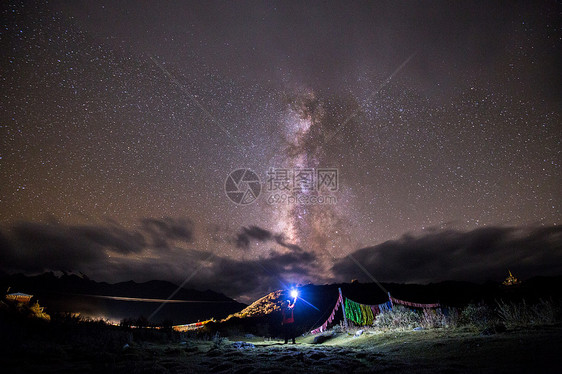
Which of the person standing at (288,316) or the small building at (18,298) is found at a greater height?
the small building at (18,298)

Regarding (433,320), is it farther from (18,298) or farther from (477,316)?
(18,298)

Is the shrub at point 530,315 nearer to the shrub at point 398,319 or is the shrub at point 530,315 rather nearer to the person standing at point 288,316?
the shrub at point 398,319

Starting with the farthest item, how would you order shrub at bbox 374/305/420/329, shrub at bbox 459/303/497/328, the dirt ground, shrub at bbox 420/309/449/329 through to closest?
shrub at bbox 374/305/420/329 < shrub at bbox 420/309/449/329 < shrub at bbox 459/303/497/328 < the dirt ground

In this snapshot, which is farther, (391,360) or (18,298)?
(18,298)

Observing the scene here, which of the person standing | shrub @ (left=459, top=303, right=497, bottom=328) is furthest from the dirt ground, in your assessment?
the person standing

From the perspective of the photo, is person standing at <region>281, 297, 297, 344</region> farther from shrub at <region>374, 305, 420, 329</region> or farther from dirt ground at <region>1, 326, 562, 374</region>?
dirt ground at <region>1, 326, 562, 374</region>

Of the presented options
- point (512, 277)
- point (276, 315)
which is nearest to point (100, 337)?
point (276, 315)

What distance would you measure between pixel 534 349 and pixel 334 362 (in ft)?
15.9

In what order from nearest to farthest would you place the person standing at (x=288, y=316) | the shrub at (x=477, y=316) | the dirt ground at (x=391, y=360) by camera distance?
the dirt ground at (x=391, y=360), the shrub at (x=477, y=316), the person standing at (x=288, y=316)

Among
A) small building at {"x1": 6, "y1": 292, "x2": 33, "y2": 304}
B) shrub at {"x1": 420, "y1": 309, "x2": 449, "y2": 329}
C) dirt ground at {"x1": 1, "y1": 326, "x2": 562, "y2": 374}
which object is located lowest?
dirt ground at {"x1": 1, "y1": 326, "x2": 562, "y2": 374}

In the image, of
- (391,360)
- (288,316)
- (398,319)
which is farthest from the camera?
(288,316)

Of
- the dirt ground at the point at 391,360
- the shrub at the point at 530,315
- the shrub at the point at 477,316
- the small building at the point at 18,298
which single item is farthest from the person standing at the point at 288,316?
the small building at the point at 18,298

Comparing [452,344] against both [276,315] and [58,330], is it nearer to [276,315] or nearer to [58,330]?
[58,330]

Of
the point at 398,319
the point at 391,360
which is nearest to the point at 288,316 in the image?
the point at 398,319
